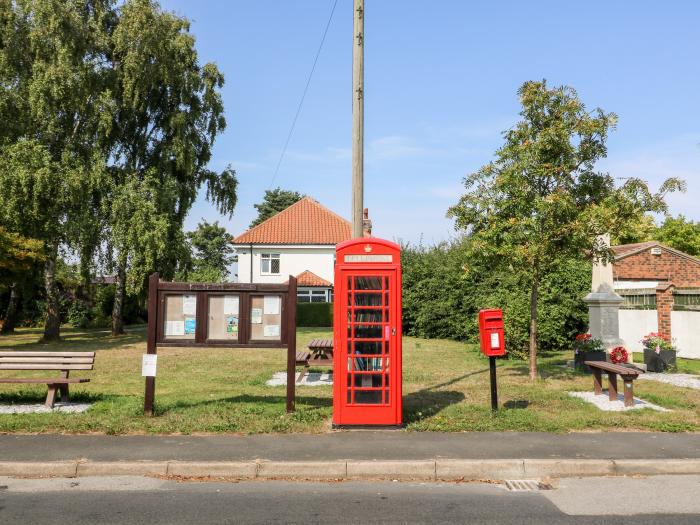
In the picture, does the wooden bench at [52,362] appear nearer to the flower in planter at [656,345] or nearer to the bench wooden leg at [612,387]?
the bench wooden leg at [612,387]

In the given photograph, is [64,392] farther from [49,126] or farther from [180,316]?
[49,126]

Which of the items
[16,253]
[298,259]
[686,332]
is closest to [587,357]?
[686,332]

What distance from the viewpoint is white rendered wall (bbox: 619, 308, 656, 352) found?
19188 millimetres

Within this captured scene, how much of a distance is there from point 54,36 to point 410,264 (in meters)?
17.8

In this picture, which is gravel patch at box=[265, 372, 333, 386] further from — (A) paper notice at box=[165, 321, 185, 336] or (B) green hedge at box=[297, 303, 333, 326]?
(B) green hedge at box=[297, 303, 333, 326]

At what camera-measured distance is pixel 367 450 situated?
23.4 feet

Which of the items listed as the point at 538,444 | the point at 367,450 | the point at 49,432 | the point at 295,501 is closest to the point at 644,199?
the point at 538,444

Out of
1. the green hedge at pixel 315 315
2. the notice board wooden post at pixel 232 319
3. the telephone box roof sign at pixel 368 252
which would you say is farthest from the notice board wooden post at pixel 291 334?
the green hedge at pixel 315 315

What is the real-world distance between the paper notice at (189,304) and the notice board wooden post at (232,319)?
3cm

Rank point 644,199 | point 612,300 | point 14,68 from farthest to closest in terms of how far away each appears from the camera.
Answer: point 14,68
point 612,300
point 644,199

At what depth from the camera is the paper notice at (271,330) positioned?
9086mm

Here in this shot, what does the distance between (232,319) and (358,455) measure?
10.3ft

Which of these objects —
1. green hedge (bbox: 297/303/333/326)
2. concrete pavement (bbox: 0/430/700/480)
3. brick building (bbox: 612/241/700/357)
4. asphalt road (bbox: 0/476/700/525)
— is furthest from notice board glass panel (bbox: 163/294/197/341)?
green hedge (bbox: 297/303/333/326)

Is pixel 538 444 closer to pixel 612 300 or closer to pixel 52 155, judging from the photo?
pixel 612 300
